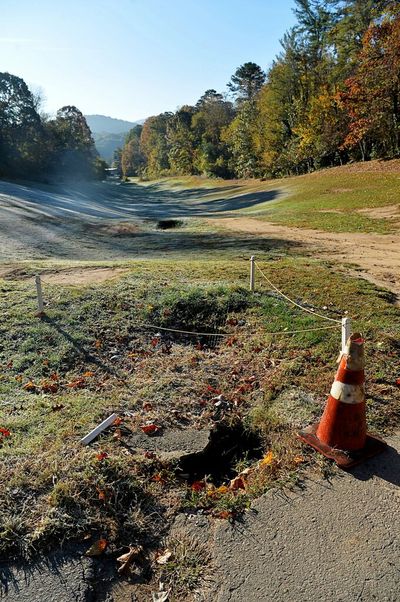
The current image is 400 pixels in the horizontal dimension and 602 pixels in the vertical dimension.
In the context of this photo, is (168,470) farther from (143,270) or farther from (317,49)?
(317,49)

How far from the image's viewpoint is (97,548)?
2.66 metres

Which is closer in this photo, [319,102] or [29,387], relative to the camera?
[29,387]

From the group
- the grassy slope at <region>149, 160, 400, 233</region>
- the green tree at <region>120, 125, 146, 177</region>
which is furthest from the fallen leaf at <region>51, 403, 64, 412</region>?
the green tree at <region>120, 125, 146, 177</region>

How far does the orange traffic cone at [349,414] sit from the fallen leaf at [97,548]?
1.83 m

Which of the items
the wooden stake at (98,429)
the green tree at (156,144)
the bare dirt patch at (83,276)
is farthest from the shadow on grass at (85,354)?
the green tree at (156,144)

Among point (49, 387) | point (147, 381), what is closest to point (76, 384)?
point (49, 387)

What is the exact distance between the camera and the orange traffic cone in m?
3.40

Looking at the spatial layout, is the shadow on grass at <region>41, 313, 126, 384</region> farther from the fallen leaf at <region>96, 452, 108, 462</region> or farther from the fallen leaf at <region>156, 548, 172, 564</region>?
the fallen leaf at <region>156, 548, 172, 564</region>

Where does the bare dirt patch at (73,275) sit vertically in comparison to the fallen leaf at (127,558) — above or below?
above

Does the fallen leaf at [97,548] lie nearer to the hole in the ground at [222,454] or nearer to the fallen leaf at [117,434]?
the hole in the ground at [222,454]

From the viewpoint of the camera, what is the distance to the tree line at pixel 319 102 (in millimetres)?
29656

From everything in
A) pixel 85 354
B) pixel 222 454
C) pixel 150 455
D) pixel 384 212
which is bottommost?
pixel 222 454

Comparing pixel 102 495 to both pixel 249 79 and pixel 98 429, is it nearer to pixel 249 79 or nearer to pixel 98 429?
pixel 98 429

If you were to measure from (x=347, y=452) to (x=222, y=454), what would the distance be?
112 cm
